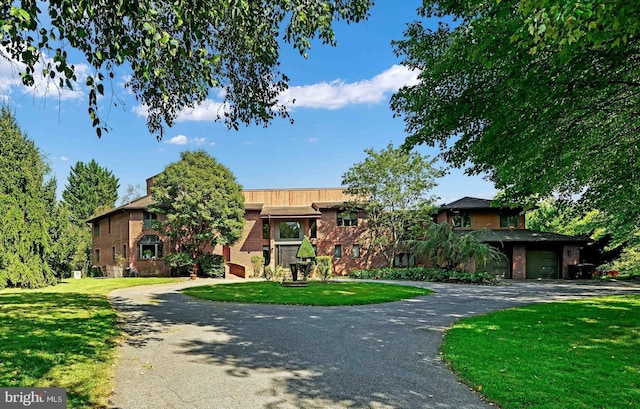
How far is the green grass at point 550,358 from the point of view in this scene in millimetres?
A: 4254

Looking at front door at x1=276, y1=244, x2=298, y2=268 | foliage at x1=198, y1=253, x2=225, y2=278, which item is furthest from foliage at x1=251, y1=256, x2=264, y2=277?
foliage at x1=198, y1=253, x2=225, y2=278

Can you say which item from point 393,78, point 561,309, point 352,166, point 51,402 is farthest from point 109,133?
point 352,166

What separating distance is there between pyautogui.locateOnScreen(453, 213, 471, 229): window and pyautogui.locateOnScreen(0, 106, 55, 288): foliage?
2604cm

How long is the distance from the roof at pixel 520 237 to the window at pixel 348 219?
26.6ft

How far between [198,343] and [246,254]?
23549 millimetres

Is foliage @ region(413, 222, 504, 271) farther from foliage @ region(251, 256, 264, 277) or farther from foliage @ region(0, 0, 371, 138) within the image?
foliage @ region(0, 0, 371, 138)

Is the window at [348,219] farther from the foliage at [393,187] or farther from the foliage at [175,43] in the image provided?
the foliage at [175,43]

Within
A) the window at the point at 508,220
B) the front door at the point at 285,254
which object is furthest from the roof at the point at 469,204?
the front door at the point at 285,254

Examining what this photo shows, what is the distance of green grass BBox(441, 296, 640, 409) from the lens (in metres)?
4.25

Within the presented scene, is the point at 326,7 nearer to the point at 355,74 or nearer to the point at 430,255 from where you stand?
the point at 355,74

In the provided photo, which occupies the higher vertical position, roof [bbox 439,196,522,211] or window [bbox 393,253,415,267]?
roof [bbox 439,196,522,211]

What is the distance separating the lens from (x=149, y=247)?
28.0 metres

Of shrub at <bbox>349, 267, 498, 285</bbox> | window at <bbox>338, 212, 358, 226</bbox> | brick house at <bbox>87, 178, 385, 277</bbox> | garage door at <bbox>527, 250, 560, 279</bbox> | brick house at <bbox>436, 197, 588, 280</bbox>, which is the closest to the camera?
shrub at <bbox>349, 267, 498, 285</bbox>

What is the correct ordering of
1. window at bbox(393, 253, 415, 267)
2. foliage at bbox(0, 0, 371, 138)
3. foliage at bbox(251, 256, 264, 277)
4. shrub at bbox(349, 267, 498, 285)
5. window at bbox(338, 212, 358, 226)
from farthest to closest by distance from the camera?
window at bbox(338, 212, 358, 226) → window at bbox(393, 253, 415, 267) → foliage at bbox(251, 256, 264, 277) → shrub at bbox(349, 267, 498, 285) → foliage at bbox(0, 0, 371, 138)
